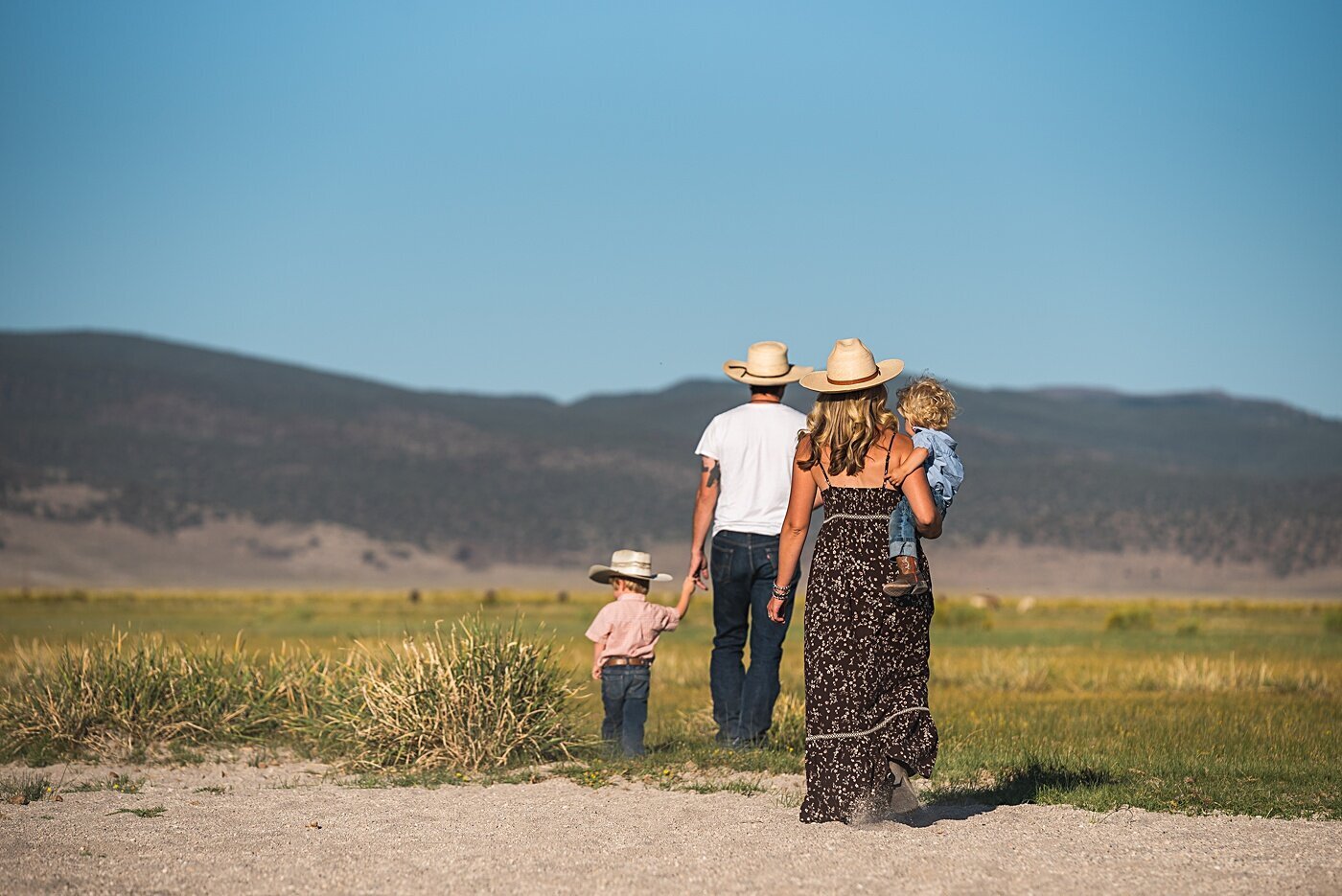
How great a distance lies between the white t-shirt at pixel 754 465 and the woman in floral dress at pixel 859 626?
195 centimetres

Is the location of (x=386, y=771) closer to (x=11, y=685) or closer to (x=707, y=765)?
(x=707, y=765)

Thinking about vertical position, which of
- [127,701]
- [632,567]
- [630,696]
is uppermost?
[632,567]

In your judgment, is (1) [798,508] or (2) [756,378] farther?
(2) [756,378]

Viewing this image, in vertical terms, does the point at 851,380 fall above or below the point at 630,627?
above

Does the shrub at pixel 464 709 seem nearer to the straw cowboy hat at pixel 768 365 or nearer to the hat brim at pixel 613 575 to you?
the hat brim at pixel 613 575

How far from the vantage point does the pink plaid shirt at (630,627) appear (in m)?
10.8

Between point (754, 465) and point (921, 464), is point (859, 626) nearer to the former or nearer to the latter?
point (921, 464)

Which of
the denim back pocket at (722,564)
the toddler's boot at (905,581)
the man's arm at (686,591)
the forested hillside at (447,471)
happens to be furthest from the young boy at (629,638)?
the forested hillside at (447,471)

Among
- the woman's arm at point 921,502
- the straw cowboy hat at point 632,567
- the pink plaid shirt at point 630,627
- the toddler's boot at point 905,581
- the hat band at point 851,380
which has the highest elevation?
the hat band at point 851,380

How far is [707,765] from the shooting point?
10711mm

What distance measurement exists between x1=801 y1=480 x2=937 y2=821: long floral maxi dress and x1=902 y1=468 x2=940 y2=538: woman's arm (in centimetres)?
14

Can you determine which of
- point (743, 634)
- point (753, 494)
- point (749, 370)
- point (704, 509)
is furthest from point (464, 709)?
point (749, 370)

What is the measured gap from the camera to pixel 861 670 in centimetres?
847

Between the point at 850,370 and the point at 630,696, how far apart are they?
11.1ft
